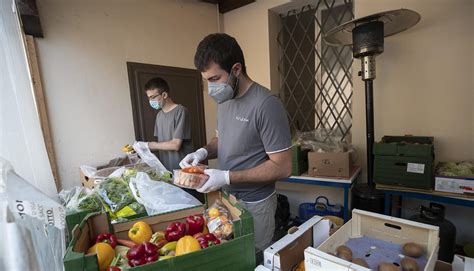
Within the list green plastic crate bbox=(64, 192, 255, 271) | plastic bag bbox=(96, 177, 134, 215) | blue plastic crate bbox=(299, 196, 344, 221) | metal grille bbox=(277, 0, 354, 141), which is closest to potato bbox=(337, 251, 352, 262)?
green plastic crate bbox=(64, 192, 255, 271)

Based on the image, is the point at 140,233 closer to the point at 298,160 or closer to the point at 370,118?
the point at 298,160

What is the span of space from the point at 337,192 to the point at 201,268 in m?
2.32

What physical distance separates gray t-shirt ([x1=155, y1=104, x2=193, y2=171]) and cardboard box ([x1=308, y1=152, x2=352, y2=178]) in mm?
1104

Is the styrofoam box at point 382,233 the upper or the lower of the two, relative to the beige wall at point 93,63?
lower

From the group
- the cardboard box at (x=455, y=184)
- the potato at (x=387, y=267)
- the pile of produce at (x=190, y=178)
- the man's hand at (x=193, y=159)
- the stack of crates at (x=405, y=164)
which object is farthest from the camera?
the stack of crates at (x=405, y=164)

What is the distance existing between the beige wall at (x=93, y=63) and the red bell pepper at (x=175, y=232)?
5.20ft

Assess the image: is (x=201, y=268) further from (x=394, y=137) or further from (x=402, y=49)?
(x=402, y=49)

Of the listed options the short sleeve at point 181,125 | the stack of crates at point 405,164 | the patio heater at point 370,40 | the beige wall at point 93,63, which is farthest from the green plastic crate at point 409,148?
the beige wall at point 93,63

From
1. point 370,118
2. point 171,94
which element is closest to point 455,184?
point 370,118

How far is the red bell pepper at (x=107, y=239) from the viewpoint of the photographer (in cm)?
74

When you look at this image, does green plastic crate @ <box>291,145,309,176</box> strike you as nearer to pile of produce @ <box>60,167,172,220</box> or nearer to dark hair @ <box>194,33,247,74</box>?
dark hair @ <box>194,33,247,74</box>

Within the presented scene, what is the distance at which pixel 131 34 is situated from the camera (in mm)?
2207

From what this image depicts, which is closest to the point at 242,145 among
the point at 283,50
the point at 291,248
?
the point at 291,248

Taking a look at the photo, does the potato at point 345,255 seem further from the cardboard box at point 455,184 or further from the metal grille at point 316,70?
the metal grille at point 316,70
